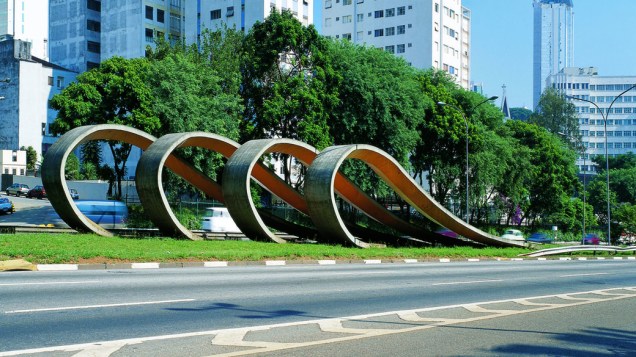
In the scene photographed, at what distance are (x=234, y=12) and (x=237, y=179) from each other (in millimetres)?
58715

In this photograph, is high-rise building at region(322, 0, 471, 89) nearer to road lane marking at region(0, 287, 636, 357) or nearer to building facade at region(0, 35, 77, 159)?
building facade at region(0, 35, 77, 159)

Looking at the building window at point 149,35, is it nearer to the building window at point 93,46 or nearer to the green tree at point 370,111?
the building window at point 93,46

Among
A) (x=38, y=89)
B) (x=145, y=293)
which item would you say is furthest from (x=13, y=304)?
(x=38, y=89)

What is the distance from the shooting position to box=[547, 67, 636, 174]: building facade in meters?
175

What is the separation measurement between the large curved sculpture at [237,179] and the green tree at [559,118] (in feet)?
223

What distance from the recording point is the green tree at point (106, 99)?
1735 inches

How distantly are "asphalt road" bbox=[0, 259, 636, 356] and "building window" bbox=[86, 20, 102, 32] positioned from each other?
78.1 m

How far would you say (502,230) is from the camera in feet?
212

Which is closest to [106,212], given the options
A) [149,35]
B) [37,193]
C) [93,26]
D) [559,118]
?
[37,193]

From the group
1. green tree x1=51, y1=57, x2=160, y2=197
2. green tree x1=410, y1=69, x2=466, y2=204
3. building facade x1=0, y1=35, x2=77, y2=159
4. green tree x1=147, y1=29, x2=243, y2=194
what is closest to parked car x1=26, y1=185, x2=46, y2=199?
building facade x1=0, y1=35, x2=77, y2=159

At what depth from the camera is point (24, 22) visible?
9712 cm

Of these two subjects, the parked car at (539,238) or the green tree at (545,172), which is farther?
the green tree at (545,172)

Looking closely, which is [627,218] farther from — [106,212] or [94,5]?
[94,5]

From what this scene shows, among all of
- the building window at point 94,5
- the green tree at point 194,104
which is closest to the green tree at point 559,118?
the building window at point 94,5
